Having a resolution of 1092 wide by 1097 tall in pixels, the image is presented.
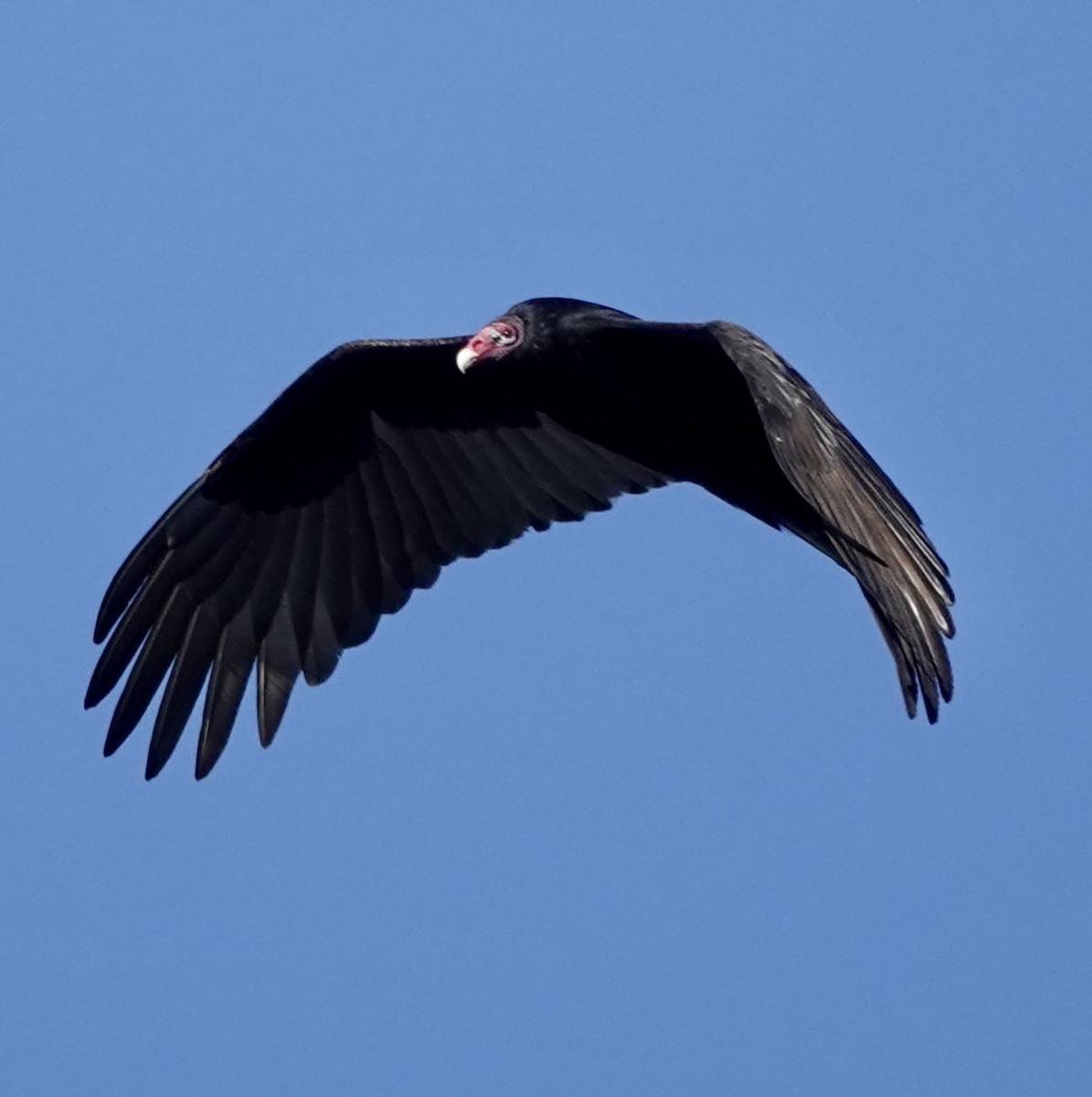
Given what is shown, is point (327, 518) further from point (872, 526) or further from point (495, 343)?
point (872, 526)

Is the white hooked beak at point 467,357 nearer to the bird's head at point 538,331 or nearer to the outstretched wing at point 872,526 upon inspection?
the bird's head at point 538,331

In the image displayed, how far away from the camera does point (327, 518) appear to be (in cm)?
1111

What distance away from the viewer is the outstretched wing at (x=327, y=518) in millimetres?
10727

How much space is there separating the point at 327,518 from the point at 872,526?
3439 millimetres

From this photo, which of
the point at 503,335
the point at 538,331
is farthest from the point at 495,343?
the point at 538,331

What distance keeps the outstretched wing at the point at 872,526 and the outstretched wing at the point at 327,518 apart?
8.00 ft

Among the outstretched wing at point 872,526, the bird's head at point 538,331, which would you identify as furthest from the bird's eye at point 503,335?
the outstretched wing at point 872,526

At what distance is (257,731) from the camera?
1066cm

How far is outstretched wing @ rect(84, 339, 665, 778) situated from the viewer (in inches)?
422

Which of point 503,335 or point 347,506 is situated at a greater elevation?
point 503,335

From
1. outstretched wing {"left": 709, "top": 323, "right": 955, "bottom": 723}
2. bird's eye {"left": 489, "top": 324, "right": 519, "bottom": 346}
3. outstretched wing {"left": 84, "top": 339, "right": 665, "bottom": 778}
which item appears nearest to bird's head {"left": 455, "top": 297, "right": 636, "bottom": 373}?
bird's eye {"left": 489, "top": 324, "right": 519, "bottom": 346}

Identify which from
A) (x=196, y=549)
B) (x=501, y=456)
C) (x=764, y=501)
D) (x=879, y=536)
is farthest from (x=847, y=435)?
(x=196, y=549)

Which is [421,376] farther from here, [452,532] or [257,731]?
[257,731]

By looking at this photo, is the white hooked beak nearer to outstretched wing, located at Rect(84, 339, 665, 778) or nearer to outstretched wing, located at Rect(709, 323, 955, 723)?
outstretched wing, located at Rect(84, 339, 665, 778)
